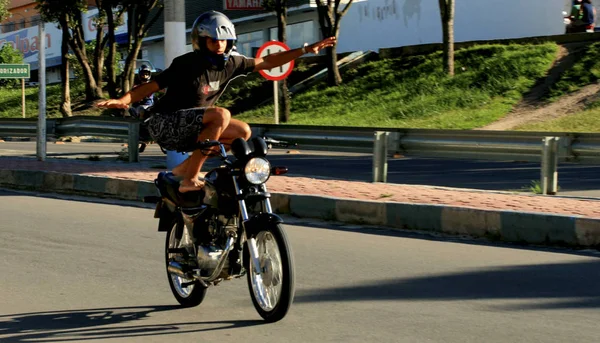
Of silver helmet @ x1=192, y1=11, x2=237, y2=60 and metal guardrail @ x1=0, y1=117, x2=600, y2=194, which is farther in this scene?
metal guardrail @ x1=0, y1=117, x2=600, y2=194

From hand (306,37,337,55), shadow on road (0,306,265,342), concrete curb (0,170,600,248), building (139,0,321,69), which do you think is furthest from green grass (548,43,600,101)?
shadow on road (0,306,265,342)

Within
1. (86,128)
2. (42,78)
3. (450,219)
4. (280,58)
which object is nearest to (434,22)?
(86,128)

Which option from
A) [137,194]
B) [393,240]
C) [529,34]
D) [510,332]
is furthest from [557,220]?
[529,34]

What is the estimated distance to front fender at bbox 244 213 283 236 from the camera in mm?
5516

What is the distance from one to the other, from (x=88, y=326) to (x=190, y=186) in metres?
1.03

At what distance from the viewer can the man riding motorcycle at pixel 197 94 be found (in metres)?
6.01

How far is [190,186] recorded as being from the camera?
621 centimetres

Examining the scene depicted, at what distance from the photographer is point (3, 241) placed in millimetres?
9258

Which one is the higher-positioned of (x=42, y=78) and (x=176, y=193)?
(x=42, y=78)

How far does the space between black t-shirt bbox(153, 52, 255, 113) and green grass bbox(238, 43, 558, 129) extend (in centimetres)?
1980

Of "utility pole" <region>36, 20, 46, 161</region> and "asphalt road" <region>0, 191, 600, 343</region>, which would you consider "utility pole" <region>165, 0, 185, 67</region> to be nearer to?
"utility pole" <region>36, 20, 46, 161</region>

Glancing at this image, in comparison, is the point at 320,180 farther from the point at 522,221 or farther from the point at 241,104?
the point at 241,104

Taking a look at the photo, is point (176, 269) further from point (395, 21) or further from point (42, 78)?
point (395, 21)

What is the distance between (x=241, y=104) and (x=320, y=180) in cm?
2408
